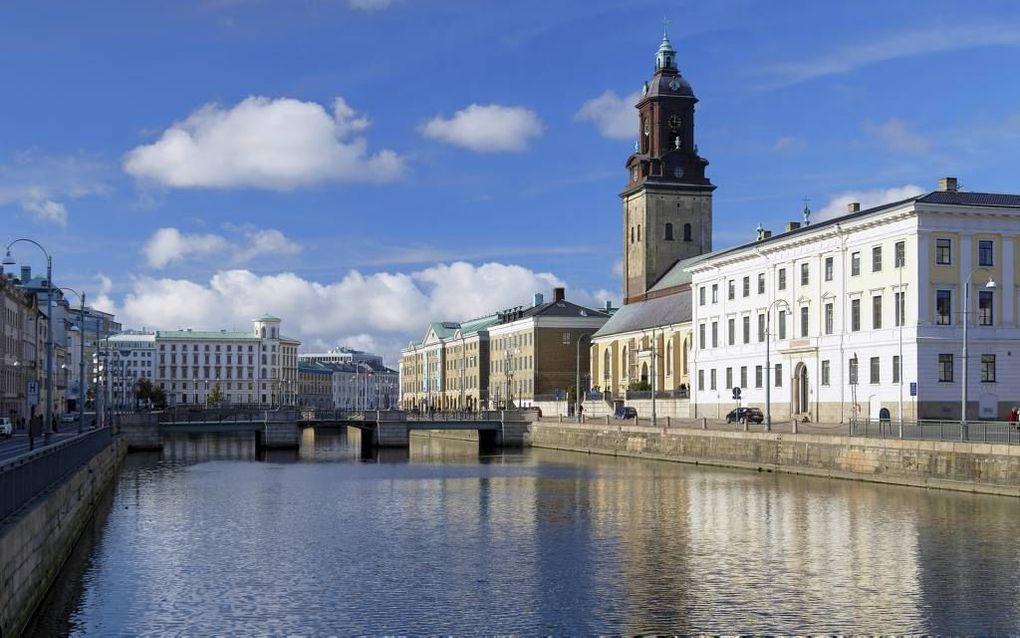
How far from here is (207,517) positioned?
47969 millimetres

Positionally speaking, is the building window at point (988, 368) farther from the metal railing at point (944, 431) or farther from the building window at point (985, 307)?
the metal railing at point (944, 431)

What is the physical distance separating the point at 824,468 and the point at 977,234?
76.8ft

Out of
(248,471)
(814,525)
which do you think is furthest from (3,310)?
(814,525)

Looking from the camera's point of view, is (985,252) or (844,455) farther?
(985,252)

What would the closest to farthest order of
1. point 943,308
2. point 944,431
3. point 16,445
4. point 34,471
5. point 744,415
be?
point 34,471 → point 16,445 → point 944,431 → point 943,308 → point 744,415

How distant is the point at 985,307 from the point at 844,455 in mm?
22487

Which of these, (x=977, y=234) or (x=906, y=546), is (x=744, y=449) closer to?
(x=977, y=234)

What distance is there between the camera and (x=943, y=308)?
75.8m

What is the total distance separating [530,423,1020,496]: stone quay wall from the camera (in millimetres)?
49688

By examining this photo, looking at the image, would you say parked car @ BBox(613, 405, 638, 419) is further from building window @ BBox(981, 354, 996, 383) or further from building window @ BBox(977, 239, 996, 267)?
building window @ BBox(977, 239, 996, 267)

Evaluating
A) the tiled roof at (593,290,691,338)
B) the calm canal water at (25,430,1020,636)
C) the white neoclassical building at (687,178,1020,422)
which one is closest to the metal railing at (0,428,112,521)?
the calm canal water at (25,430,1020,636)

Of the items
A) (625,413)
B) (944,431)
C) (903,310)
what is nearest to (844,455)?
(944,431)

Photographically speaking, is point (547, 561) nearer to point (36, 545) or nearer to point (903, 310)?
point (36, 545)

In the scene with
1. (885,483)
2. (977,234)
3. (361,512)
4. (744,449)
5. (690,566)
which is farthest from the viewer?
(977,234)
